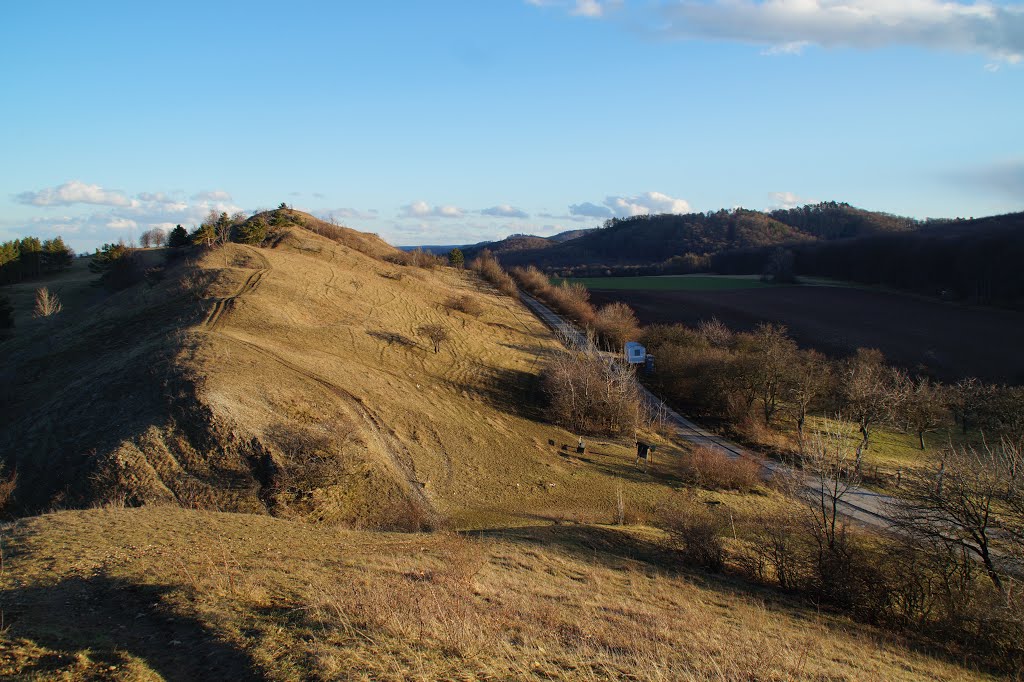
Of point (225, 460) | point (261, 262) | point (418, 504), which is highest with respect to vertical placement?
point (261, 262)

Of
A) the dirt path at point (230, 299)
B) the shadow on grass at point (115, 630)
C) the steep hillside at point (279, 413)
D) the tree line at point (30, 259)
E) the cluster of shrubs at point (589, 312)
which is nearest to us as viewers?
the shadow on grass at point (115, 630)

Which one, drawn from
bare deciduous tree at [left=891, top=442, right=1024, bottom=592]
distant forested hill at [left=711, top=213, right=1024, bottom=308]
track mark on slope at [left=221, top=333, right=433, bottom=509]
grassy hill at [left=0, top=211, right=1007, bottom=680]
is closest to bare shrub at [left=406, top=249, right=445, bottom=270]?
grassy hill at [left=0, top=211, right=1007, bottom=680]

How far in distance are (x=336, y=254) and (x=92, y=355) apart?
1213 inches

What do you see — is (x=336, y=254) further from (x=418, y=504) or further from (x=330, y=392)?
(x=418, y=504)

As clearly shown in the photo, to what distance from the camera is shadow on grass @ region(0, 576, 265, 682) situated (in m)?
6.63

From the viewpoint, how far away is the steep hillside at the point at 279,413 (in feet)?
59.7

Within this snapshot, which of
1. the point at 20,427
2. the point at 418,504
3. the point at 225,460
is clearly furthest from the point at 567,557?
the point at 20,427

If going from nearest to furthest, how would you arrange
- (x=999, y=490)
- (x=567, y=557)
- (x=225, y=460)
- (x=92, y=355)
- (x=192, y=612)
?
(x=192, y=612) → (x=999, y=490) → (x=567, y=557) → (x=225, y=460) → (x=92, y=355)

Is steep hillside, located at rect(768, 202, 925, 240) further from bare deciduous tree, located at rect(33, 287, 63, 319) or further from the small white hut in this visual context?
bare deciduous tree, located at rect(33, 287, 63, 319)

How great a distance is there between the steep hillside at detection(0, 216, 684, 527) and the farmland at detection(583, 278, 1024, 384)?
104ft

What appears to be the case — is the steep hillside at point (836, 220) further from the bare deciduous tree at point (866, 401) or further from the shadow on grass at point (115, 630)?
the shadow on grass at point (115, 630)

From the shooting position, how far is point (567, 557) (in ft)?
45.7

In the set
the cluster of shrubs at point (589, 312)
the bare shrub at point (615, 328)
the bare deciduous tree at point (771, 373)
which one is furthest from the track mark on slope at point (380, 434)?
the bare shrub at point (615, 328)

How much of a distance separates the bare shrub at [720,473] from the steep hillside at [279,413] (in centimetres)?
325
